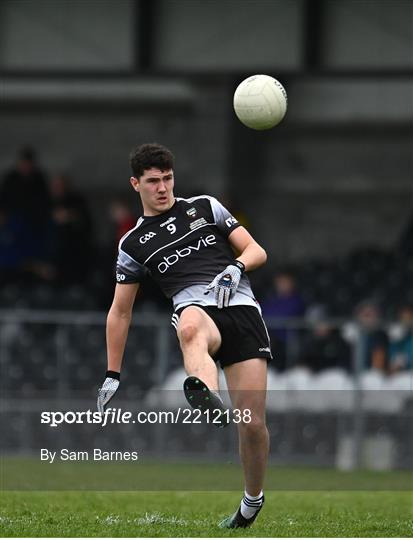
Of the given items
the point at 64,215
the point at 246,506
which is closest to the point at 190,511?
the point at 246,506

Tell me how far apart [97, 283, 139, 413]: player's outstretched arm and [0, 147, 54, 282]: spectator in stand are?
12.3 metres

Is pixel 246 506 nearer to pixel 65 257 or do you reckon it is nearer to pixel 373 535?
pixel 373 535

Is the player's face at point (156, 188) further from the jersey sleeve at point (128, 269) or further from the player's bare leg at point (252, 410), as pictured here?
the player's bare leg at point (252, 410)

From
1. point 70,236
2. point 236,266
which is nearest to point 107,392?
point 236,266

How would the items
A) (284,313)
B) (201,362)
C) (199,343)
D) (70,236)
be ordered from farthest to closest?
1. (70,236)
2. (284,313)
3. (199,343)
4. (201,362)

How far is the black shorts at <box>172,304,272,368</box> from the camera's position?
9.02 m

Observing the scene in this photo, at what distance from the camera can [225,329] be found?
29.6 ft

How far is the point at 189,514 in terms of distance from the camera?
10.2 m

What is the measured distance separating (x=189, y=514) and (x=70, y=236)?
11352 millimetres

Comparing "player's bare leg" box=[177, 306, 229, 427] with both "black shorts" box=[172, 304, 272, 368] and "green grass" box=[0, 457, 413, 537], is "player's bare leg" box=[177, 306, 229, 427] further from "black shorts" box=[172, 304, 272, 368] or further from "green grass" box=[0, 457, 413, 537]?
"green grass" box=[0, 457, 413, 537]

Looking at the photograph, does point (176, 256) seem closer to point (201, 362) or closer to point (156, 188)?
point (156, 188)

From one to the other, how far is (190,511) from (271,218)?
14516 millimetres

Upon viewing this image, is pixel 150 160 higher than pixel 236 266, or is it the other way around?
pixel 150 160

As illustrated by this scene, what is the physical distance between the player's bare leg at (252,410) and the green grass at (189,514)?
14.5 inches
